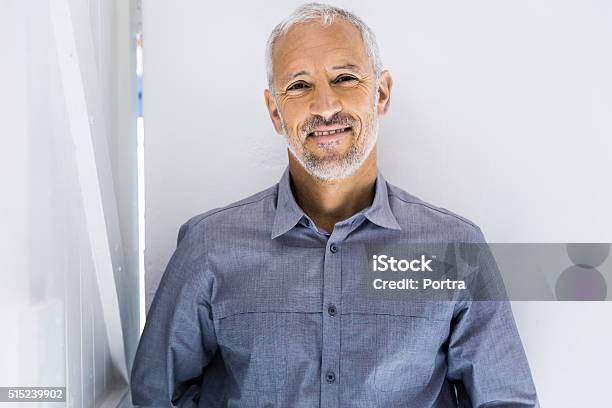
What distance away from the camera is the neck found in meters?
1.58

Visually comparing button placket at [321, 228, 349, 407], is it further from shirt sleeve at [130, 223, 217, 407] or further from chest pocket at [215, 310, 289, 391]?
shirt sleeve at [130, 223, 217, 407]

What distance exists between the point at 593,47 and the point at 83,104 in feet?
3.89

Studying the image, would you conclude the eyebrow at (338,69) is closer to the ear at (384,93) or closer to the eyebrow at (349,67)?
the eyebrow at (349,67)

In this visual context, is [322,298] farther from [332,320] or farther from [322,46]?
[322,46]

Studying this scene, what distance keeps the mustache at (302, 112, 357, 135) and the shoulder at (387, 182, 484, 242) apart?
0.66 feet

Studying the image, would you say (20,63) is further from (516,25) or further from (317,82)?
(516,25)

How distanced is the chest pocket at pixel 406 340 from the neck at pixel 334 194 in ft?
0.73

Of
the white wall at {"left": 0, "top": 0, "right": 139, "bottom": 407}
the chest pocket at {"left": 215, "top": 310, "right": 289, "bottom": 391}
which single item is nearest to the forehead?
the white wall at {"left": 0, "top": 0, "right": 139, "bottom": 407}

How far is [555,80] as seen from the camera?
176 centimetres

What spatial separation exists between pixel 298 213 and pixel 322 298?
184 millimetres

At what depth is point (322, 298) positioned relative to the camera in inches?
58.8

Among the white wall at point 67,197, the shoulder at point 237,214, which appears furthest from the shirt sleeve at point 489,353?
the white wall at point 67,197

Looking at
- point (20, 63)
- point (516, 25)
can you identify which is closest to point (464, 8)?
point (516, 25)

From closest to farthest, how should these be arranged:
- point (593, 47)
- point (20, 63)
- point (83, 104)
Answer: point (20, 63) < point (83, 104) < point (593, 47)
